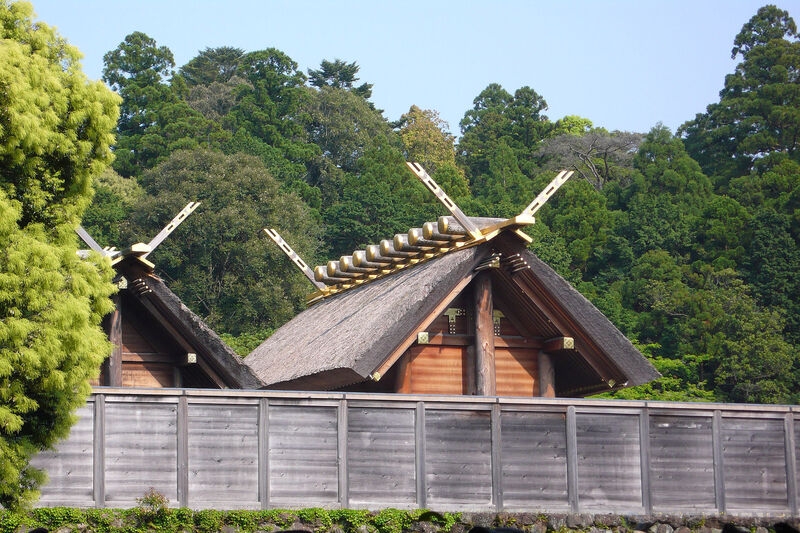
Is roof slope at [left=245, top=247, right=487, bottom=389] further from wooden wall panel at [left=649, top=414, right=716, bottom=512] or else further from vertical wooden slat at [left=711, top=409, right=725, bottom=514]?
vertical wooden slat at [left=711, top=409, right=725, bottom=514]

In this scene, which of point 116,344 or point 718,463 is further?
point 116,344

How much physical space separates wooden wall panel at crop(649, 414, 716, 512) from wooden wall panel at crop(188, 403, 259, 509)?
467 cm

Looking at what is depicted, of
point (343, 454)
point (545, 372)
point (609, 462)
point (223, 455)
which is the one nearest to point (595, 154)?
point (545, 372)

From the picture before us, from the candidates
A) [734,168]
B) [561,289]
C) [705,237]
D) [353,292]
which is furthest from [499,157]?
[561,289]

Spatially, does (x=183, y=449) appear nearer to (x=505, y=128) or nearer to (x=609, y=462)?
(x=609, y=462)

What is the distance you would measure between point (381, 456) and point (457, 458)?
0.87m

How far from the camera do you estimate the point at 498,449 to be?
584 inches

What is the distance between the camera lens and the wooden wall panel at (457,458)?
1462cm

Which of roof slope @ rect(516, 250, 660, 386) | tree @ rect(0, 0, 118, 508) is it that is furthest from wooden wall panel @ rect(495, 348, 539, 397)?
tree @ rect(0, 0, 118, 508)

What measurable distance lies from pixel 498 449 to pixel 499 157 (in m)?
54.4

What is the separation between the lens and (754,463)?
15.6 m

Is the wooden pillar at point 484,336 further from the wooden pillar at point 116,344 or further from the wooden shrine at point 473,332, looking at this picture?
the wooden pillar at point 116,344

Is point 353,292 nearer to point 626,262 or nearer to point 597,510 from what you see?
point 597,510

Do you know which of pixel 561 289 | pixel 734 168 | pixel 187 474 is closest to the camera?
pixel 187 474
